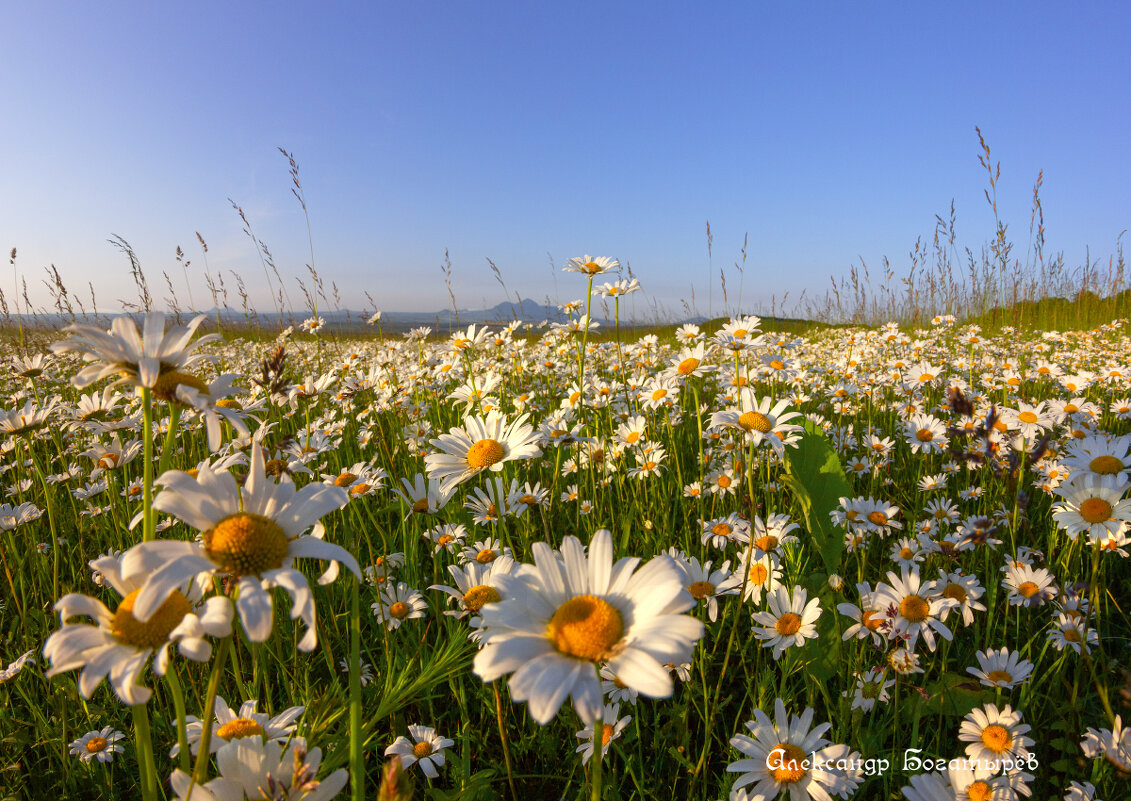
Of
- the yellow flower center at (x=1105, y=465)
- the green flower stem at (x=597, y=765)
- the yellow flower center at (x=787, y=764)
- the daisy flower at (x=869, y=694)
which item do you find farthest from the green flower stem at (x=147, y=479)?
the yellow flower center at (x=1105, y=465)

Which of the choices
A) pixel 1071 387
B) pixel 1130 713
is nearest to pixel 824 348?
pixel 1071 387

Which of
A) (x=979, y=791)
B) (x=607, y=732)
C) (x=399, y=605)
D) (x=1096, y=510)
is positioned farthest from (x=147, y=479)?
(x=1096, y=510)

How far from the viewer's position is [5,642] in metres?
2.12

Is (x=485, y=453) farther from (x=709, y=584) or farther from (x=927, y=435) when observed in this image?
(x=927, y=435)

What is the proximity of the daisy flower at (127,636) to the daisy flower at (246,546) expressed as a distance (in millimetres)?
23

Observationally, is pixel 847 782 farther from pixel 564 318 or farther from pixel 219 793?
pixel 564 318

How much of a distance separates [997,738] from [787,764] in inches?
25.4

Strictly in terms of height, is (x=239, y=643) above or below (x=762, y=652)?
above

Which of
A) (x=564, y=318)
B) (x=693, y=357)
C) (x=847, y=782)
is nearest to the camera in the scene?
(x=847, y=782)

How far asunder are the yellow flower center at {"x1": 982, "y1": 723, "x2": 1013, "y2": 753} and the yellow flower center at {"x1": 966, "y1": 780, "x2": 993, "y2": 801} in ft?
1.02

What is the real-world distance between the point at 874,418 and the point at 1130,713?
3271 mm

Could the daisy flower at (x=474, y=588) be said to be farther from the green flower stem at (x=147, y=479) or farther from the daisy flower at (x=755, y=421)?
the daisy flower at (x=755, y=421)

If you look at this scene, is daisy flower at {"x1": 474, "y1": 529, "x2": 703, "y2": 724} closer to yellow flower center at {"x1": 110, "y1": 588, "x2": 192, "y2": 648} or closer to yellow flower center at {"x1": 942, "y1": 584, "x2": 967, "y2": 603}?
yellow flower center at {"x1": 110, "y1": 588, "x2": 192, "y2": 648}

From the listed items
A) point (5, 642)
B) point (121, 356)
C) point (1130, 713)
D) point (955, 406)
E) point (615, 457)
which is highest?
point (121, 356)
